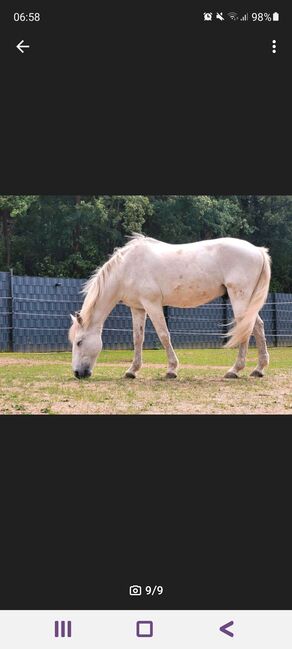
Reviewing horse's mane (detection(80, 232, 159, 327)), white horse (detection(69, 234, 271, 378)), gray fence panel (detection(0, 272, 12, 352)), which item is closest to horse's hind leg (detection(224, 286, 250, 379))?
white horse (detection(69, 234, 271, 378))

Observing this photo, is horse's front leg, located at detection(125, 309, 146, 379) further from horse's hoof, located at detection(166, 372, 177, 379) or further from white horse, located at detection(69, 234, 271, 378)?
horse's hoof, located at detection(166, 372, 177, 379)

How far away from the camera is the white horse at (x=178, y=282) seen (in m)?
9.12

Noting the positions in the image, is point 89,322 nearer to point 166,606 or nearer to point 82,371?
point 82,371

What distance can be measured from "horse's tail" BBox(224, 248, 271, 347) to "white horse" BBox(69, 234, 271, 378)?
1cm

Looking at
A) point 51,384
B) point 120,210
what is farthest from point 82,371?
point 120,210

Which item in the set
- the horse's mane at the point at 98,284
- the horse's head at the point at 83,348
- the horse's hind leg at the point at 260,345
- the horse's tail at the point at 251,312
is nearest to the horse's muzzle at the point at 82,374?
the horse's head at the point at 83,348

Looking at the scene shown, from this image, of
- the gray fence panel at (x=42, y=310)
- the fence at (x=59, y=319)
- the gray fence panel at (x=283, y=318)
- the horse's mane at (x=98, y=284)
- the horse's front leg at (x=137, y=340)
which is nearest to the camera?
the horse's mane at (x=98, y=284)

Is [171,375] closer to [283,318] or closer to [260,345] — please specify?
[260,345]

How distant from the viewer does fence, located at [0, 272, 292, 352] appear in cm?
1717

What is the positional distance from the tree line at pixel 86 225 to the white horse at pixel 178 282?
1223 centimetres

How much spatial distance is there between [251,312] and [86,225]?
1447cm

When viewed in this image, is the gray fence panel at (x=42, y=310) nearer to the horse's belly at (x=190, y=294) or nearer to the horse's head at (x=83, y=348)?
the horse's belly at (x=190, y=294)

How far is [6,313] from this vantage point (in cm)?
1702
